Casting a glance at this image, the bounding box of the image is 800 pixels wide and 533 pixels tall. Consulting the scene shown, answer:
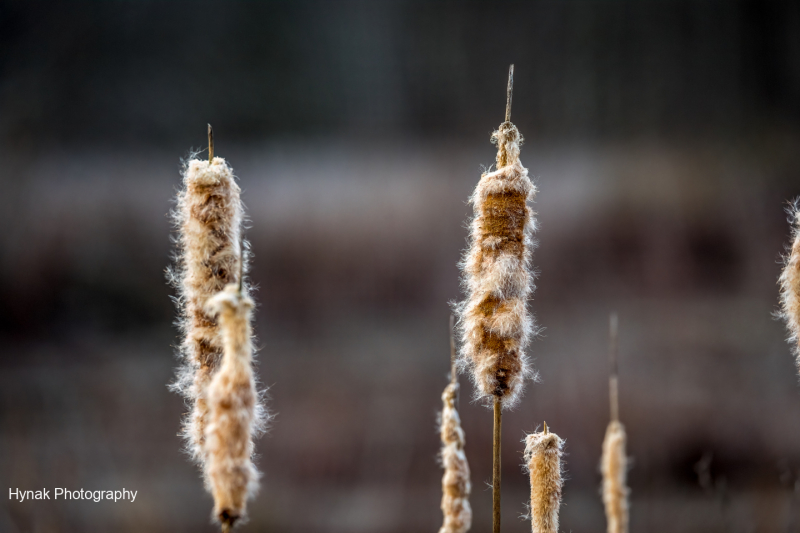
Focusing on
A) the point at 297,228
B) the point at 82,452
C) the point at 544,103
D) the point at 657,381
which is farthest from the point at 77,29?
the point at 657,381

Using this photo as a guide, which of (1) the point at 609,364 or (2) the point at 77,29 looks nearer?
(2) the point at 77,29

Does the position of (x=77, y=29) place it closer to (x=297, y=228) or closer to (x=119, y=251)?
(x=119, y=251)

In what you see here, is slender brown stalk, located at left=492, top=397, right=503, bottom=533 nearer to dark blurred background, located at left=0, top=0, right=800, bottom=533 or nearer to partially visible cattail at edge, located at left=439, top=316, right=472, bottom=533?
partially visible cattail at edge, located at left=439, top=316, right=472, bottom=533

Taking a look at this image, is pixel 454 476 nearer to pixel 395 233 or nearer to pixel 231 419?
pixel 231 419

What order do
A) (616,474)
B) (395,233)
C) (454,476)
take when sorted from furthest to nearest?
1. (395,233)
2. (454,476)
3. (616,474)

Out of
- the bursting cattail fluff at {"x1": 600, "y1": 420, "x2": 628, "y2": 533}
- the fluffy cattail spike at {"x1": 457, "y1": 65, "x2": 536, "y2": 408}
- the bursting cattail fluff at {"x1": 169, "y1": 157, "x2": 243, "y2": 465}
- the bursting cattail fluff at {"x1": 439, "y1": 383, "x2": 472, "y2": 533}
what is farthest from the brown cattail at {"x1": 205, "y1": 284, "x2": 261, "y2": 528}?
the bursting cattail fluff at {"x1": 600, "y1": 420, "x2": 628, "y2": 533}

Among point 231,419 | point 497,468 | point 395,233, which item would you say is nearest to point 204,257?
point 231,419
